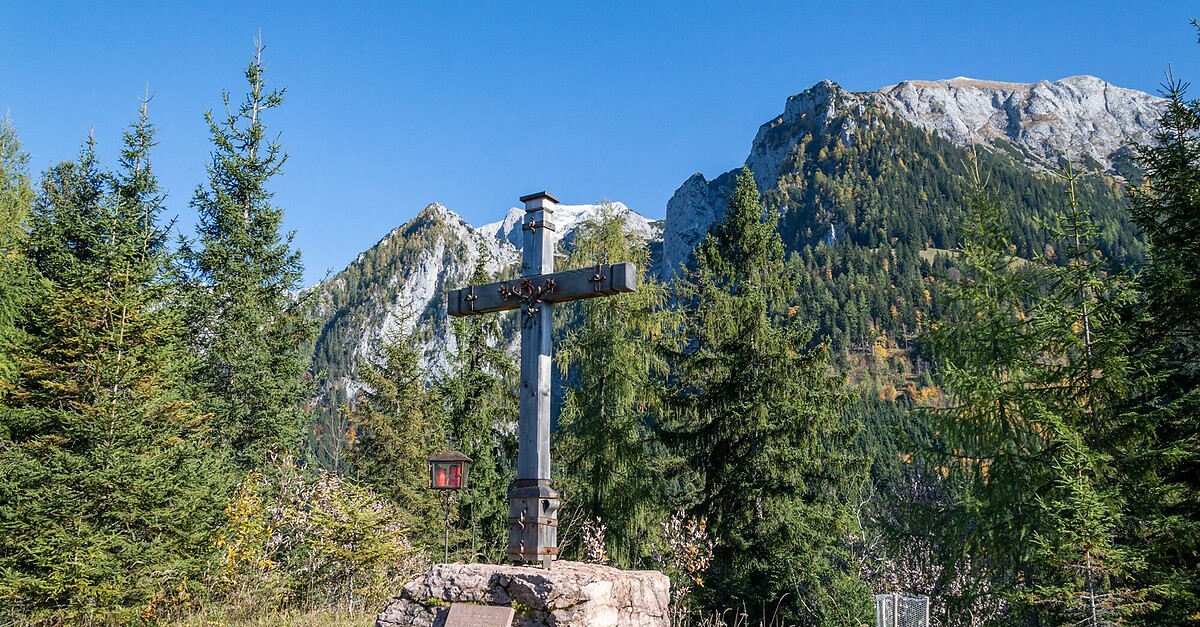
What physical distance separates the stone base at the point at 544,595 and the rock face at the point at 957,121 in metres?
140

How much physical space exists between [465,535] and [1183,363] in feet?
53.6

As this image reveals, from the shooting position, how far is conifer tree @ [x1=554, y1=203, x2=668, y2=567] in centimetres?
1634

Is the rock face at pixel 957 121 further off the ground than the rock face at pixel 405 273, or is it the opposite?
the rock face at pixel 957 121

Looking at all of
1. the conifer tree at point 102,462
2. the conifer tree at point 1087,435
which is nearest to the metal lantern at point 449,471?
the conifer tree at point 102,462

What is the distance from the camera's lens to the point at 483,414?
2248 cm

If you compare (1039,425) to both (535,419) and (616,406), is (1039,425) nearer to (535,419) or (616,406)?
(535,419)

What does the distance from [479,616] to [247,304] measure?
1290cm

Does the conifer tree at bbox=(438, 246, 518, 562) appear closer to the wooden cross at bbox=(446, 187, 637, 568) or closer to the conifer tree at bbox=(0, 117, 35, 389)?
the conifer tree at bbox=(0, 117, 35, 389)

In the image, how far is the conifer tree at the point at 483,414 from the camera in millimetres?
21250

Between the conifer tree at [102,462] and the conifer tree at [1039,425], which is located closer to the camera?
the conifer tree at [1039,425]

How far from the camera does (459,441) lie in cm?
2264

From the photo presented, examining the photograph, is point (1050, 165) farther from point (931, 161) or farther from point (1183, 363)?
point (1183, 363)

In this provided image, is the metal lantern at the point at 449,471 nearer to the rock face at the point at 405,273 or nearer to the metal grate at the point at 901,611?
the metal grate at the point at 901,611

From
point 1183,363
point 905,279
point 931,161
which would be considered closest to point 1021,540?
point 1183,363
